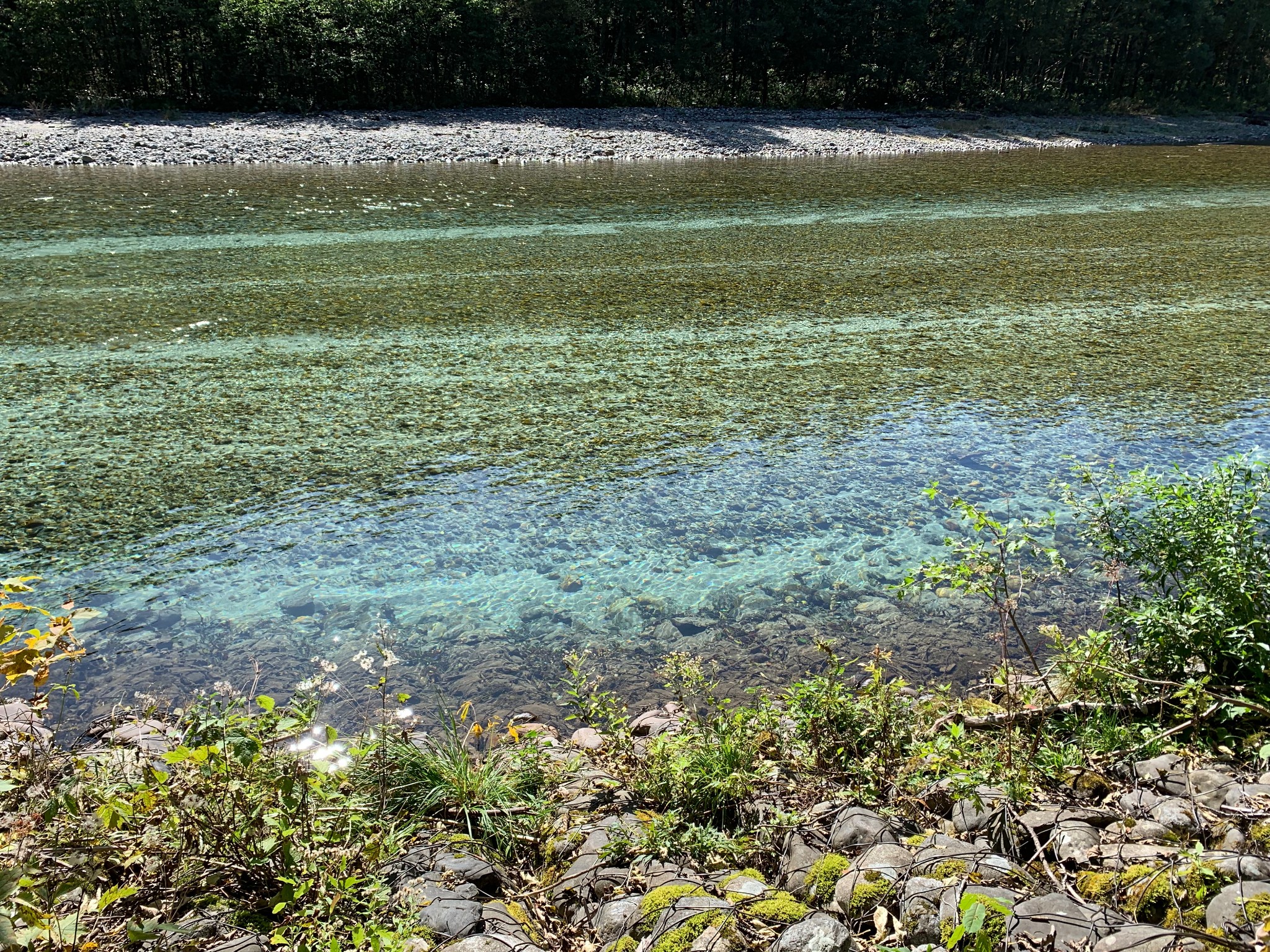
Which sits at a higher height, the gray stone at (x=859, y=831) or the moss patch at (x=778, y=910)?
the moss patch at (x=778, y=910)

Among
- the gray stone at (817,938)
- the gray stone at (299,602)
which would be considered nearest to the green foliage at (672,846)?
the gray stone at (817,938)

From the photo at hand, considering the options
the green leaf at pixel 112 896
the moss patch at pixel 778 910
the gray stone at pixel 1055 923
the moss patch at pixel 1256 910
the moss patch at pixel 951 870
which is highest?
the green leaf at pixel 112 896

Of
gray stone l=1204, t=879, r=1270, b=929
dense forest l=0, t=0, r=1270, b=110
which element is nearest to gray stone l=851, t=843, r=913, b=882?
gray stone l=1204, t=879, r=1270, b=929

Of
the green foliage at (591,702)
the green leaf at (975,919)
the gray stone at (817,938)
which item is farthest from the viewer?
the green foliage at (591,702)

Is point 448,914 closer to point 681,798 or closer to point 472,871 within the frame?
point 472,871

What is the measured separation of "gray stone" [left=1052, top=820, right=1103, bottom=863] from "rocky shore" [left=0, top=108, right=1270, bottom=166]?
863 inches

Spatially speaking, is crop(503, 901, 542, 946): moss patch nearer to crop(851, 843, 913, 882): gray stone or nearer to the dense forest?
crop(851, 843, 913, 882): gray stone

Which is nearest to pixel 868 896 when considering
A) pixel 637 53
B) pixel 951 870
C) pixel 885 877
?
pixel 885 877

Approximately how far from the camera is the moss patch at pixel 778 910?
215 centimetres

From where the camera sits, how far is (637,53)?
33.5 meters

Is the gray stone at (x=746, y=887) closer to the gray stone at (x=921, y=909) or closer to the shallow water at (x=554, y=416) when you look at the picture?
the gray stone at (x=921, y=909)

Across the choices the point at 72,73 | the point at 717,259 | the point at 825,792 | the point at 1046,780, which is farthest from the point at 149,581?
the point at 72,73

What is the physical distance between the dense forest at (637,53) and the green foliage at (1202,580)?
93.5 ft

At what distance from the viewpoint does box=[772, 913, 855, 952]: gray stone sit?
1.97m
